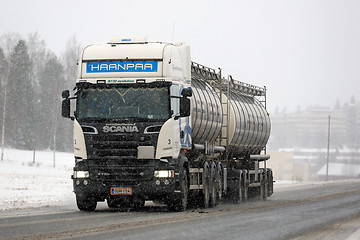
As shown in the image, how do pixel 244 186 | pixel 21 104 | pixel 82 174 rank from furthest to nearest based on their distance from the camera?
pixel 21 104
pixel 244 186
pixel 82 174

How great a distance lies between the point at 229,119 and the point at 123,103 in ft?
27.9

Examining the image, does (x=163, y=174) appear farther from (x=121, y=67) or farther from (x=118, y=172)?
(x=121, y=67)

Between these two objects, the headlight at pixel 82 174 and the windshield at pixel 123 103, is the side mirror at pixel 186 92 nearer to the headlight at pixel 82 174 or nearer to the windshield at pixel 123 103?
the windshield at pixel 123 103

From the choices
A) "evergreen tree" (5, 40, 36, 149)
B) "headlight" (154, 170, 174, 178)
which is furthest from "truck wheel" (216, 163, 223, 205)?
"evergreen tree" (5, 40, 36, 149)

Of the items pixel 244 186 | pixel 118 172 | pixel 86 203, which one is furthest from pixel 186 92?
pixel 244 186

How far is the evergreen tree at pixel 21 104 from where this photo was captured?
7238 cm

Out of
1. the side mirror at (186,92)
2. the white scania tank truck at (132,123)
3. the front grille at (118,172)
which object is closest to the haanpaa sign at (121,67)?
the white scania tank truck at (132,123)

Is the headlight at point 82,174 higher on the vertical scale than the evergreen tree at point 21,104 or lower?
lower

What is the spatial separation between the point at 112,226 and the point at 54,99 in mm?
63427

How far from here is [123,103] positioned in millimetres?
17844

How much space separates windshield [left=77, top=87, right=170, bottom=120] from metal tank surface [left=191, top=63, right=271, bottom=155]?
260cm

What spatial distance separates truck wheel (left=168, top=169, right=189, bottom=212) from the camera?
18359 mm

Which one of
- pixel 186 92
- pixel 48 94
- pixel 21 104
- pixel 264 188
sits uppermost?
pixel 48 94

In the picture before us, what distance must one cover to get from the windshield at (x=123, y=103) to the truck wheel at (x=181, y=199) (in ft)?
6.04
